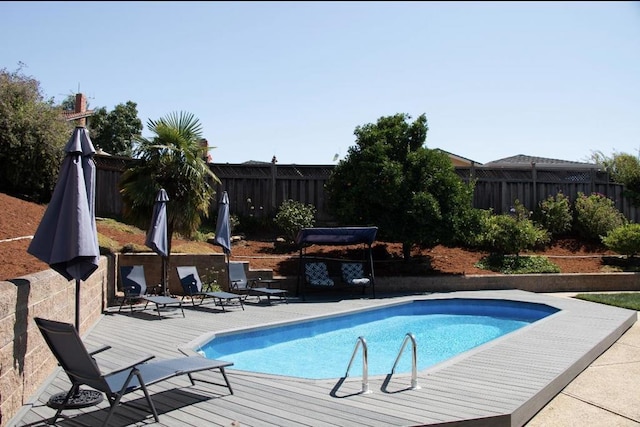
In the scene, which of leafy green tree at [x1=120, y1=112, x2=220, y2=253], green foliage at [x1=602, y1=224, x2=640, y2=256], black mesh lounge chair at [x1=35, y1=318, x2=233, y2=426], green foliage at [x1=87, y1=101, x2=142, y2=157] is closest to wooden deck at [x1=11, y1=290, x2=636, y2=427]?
black mesh lounge chair at [x1=35, y1=318, x2=233, y2=426]

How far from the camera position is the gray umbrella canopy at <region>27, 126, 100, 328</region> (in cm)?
535

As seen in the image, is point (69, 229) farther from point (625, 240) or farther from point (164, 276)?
point (625, 240)

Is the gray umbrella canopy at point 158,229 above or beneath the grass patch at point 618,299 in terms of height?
above

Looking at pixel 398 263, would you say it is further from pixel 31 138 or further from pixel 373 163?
pixel 31 138

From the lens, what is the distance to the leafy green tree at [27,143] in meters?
12.9

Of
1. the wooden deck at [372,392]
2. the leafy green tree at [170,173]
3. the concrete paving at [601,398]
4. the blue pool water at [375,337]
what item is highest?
the leafy green tree at [170,173]

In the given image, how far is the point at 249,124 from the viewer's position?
51.9 feet

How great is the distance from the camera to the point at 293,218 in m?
16.5

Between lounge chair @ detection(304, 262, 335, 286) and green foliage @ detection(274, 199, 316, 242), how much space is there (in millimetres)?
2060

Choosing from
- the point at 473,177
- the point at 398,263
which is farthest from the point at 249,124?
the point at 473,177

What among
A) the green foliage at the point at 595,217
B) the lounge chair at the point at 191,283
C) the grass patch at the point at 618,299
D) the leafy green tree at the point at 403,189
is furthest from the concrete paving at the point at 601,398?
the green foliage at the point at 595,217

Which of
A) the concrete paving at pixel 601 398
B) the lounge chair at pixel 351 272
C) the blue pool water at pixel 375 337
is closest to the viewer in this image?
the concrete paving at pixel 601 398

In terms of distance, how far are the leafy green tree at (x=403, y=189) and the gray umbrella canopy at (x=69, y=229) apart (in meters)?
9.87

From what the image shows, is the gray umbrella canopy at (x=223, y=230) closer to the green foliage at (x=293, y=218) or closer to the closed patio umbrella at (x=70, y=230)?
the green foliage at (x=293, y=218)
